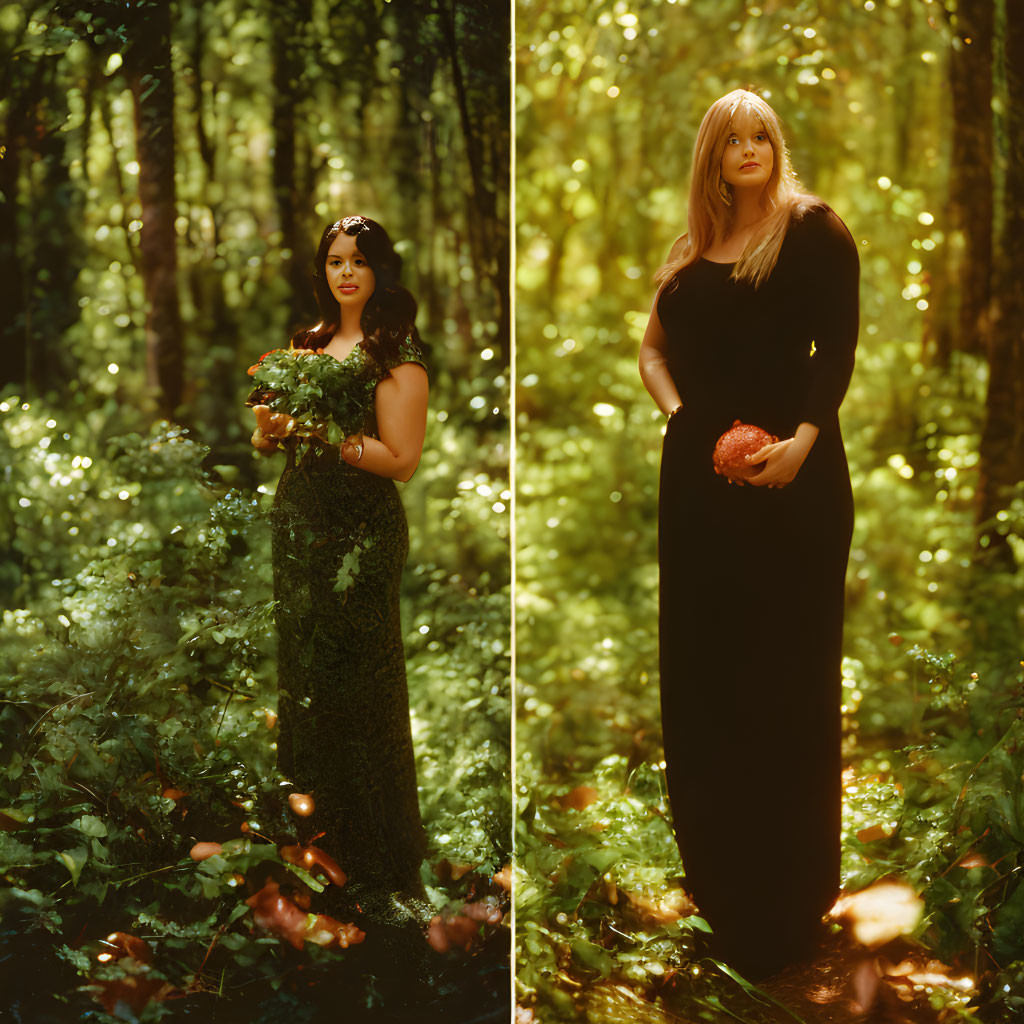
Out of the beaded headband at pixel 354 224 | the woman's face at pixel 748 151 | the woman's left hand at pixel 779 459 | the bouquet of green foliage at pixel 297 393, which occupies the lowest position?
the woman's left hand at pixel 779 459

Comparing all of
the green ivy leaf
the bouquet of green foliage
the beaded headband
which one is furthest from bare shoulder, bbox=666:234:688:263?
the green ivy leaf

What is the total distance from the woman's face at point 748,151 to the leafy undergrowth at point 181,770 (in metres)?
1.49

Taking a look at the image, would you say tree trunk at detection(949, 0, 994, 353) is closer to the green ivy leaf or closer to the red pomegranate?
the red pomegranate

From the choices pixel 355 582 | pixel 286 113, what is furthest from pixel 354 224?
pixel 355 582

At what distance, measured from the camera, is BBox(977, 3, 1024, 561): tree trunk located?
2.82 meters

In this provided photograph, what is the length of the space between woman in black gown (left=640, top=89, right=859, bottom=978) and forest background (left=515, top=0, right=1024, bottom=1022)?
0.50 feet

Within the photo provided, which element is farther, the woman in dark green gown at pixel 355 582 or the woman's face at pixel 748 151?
the woman in dark green gown at pixel 355 582

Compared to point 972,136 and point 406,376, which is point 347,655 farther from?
point 972,136

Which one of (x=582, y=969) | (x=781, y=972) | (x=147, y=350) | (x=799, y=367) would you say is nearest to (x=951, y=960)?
(x=781, y=972)

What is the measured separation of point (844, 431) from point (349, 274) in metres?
1.62

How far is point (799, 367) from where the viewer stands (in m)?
2.60

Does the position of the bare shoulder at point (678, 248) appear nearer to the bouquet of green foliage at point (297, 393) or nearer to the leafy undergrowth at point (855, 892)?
the bouquet of green foliage at point (297, 393)

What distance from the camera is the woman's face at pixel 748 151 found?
264cm

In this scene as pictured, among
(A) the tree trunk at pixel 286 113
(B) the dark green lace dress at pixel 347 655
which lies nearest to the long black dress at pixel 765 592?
(B) the dark green lace dress at pixel 347 655
